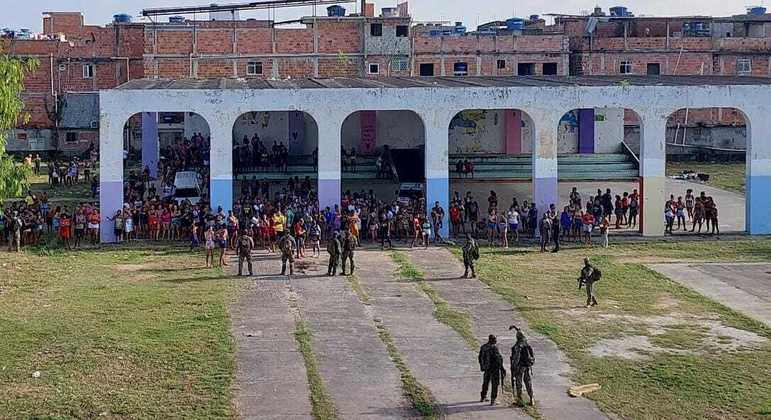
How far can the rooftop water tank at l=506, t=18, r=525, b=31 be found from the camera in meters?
60.5

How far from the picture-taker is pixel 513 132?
Result: 47.2 m

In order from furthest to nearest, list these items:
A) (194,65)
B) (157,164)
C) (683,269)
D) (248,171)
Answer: (194,65)
(157,164)
(248,171)
(683,269)

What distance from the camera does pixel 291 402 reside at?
16266 millimetres

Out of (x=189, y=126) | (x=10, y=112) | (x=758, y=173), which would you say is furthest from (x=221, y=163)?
(x=189, y=126)

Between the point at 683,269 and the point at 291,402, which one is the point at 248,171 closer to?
the point at 683,269

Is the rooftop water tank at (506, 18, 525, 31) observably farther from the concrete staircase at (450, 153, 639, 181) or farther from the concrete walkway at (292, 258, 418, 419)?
the concrete walkway at (292, 258, 418, 419)

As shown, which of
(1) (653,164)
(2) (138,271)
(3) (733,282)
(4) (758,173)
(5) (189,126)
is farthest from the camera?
(5) (189,126)

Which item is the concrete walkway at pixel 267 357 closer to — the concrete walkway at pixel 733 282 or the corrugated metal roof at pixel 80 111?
the concrete walkway at pixel 733 282

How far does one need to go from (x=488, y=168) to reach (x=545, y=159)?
11176 millimetres

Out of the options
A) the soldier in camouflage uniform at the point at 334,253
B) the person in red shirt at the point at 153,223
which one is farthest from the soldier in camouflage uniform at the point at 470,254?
the person in red shirt at the point at 153,223

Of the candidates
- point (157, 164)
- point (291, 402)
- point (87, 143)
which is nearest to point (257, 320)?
point (291, 402)

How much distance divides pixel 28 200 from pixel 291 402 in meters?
20.5

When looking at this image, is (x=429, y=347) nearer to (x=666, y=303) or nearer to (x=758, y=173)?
(x=666, y=303)

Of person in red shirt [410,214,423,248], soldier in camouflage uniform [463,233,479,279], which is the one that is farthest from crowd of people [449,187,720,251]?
soldier in camouflage uniform [463,233,479,279]
